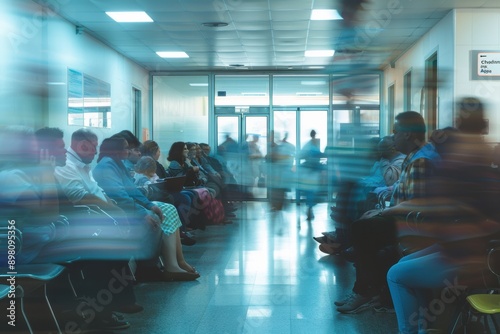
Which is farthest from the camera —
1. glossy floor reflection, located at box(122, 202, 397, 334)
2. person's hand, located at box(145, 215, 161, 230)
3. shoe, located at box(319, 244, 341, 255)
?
shoe, located at box(319, 244, 341, 255)

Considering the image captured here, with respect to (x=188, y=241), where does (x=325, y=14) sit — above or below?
above

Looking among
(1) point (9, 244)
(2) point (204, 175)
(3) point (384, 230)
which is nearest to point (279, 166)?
(2) point (204, 175)

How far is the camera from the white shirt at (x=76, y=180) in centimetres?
412

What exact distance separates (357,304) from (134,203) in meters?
2.00

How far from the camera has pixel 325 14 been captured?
341 inches

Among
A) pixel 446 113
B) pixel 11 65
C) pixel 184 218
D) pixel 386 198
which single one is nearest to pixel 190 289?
pixel 386 198

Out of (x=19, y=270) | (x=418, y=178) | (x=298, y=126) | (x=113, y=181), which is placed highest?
(x=298, y=126)

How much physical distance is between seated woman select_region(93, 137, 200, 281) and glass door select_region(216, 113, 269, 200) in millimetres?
8874

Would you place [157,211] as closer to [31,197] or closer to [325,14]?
[31,197]

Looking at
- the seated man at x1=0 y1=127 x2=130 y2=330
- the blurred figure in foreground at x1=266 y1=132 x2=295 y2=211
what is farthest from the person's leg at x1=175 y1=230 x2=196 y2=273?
the blurred figure in foreground at x1=266 y1=132 x2=295 y2=211

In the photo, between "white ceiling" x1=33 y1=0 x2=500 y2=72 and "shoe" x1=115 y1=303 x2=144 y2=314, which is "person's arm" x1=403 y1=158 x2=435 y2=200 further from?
"white ceiling" x1=33 y1=0 x2=500 y2=72

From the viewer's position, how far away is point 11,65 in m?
6.90

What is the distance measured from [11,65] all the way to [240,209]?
6.16 meters

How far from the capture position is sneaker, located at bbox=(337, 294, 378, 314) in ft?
14.0
